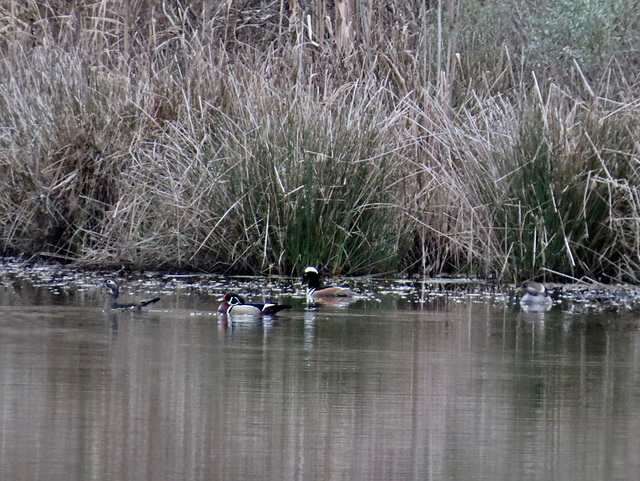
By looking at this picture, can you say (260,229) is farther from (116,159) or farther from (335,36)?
(335,36)

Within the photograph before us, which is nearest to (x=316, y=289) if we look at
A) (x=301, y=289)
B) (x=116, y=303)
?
(x=301, y=289)

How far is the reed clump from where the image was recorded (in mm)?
12016

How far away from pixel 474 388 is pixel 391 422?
3.36ft

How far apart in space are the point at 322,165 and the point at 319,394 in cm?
579

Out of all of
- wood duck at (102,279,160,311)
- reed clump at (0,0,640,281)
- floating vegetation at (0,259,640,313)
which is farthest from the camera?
reed clump at (0,0,640,281)

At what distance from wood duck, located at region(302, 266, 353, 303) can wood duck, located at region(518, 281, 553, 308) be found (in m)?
1.40

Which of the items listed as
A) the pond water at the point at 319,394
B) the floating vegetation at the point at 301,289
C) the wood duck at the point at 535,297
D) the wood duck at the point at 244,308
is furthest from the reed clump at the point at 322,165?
the wood duck at the point at 244,308

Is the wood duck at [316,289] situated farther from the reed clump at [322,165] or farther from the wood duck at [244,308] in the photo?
the reed clump at [322,165]

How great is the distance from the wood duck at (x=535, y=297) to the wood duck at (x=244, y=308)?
1.99 m

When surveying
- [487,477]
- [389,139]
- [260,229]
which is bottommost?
[487,477]

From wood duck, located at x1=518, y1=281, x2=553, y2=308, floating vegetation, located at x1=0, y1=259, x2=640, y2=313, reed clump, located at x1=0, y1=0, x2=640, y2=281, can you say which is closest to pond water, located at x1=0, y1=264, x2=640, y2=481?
wood duck, located at x1=518, y1=281, x2=553, y2=308

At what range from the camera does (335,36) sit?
590 inches

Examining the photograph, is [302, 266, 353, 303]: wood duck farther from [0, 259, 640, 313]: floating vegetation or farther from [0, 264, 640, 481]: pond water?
[0, 264, 640, 481]: pond water

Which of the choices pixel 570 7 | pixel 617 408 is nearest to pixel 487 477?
pixel 617 408
